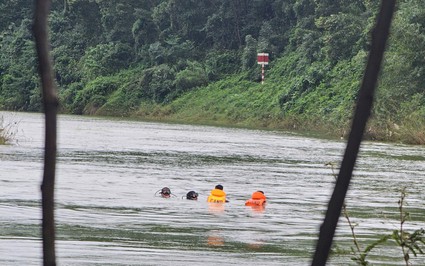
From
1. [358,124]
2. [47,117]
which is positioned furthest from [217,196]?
[47,117]

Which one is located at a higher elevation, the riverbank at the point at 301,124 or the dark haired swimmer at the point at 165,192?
the dark haired swimmer at the point at 165,192

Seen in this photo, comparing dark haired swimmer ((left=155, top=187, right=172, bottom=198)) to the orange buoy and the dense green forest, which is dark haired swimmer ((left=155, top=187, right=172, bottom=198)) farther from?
the dense green forest

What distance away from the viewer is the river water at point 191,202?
556 inches

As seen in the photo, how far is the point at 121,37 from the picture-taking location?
78.1m

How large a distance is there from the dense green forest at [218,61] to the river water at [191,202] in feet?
47.3

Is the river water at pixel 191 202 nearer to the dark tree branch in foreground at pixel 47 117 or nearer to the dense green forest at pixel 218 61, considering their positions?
the dark tree branch in foreground at pixel 47 117

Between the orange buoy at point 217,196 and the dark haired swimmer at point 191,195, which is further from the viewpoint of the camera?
the dark haired swimmer at point 191,195

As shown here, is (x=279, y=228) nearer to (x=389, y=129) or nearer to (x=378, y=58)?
(x=378, y=58)

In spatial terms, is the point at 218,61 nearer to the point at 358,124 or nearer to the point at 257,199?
the point at 257,199

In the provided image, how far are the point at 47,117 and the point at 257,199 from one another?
17329 mm

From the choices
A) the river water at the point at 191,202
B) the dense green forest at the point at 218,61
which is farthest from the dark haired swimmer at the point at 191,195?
the dense green forest at the point at 218,61

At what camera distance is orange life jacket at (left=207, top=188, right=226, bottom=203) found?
66.9 feet

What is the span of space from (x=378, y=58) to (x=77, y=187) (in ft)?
65.8

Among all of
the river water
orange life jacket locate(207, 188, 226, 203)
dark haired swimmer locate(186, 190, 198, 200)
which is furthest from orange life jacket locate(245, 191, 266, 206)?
dark haired swimmer locate(186, 190, 198, 200)
